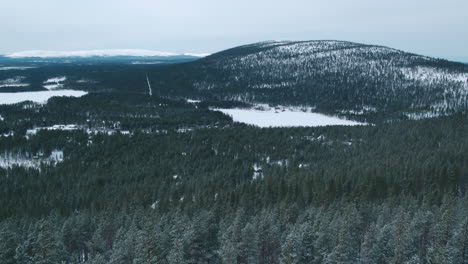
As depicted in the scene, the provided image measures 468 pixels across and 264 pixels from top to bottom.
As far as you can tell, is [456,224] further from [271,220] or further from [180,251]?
[180,251]

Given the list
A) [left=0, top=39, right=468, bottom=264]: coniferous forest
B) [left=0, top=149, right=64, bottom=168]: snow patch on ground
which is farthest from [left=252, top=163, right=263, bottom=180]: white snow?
[left=0, top=149, right=64, bottom=168]: snow patch on ground

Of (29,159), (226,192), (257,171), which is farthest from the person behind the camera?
(29,159)

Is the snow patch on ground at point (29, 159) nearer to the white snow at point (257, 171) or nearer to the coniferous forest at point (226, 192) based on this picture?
the coniferous forest at point (226, 192)

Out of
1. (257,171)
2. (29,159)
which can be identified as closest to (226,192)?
(257,171)

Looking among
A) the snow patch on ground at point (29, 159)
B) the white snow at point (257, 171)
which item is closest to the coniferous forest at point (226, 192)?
the white snow at point (257, 171)

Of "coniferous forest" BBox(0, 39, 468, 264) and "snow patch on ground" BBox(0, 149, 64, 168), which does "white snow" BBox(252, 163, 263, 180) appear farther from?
"snow patch on ground" BBox(0, 149, 64, 168)

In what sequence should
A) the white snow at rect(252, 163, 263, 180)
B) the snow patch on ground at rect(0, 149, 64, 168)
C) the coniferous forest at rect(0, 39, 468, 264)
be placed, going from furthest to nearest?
1. the snow patch on ground at rect(0, 149, 64, 168)
2. the white snow at rect(252, 163, 263, 180)
3. the coniferous forest at rect(0, 39, 468, 264)

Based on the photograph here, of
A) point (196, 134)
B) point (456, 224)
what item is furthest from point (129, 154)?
point (456, 224)

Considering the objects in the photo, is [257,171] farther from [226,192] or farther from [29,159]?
[29,159]
